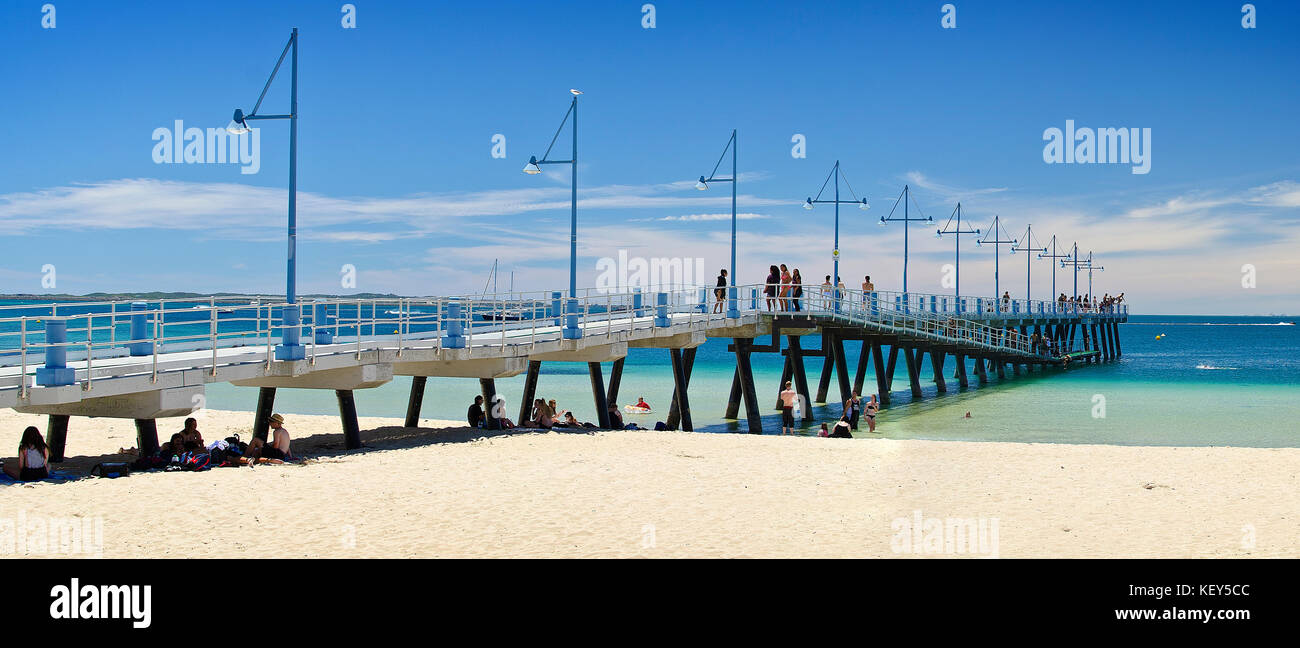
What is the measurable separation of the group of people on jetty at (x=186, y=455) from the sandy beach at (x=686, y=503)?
0.37 m

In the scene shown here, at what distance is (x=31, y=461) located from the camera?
35.3 feet

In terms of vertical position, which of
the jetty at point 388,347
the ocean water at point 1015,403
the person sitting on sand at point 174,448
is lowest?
the ocean water at point 1015,403

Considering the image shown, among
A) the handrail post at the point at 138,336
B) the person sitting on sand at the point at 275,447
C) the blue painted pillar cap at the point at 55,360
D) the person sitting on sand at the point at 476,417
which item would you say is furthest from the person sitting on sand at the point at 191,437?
the person sitting on sand at the point at 476,417

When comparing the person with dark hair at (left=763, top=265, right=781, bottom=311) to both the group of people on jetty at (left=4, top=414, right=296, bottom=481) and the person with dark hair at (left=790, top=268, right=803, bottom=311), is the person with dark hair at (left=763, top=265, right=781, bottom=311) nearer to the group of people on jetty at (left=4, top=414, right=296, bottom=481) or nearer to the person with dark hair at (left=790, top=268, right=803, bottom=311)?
the person with dark hair at (left=790, top=268, right=803, bottom=311)

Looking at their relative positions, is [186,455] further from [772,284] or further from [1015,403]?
[1015,403]

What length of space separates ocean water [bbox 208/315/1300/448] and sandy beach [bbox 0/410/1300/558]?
10260 mm

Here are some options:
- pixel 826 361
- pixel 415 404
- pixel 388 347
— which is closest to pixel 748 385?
pixel 826 361

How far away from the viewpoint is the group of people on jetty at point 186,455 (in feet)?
35.5

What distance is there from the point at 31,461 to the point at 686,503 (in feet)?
22.3

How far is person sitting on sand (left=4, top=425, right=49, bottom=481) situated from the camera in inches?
423
